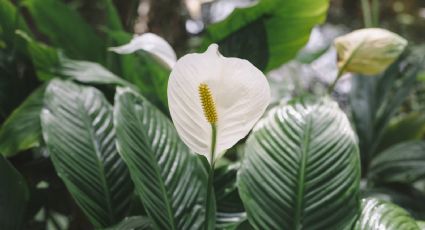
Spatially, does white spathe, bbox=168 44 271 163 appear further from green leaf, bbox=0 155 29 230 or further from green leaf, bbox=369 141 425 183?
green leaf, bbox=369 141 425 183

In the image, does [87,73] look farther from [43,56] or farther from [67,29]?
[67,29]

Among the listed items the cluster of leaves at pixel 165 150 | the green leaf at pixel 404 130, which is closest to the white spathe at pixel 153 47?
the cluster of leaves at pixel 165 150

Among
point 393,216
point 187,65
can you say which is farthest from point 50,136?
point 393,216

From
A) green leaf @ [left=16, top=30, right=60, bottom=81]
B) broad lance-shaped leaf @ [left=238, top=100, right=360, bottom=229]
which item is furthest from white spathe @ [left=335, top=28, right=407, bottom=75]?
green leaf @ [left=16, top=30, right=60, bottom=81]

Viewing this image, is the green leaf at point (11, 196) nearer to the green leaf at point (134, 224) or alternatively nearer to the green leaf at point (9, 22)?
the green leaf at point (134, 224)

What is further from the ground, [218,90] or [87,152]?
[218,90]

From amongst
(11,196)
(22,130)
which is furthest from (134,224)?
(22,130)
